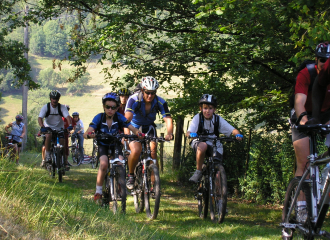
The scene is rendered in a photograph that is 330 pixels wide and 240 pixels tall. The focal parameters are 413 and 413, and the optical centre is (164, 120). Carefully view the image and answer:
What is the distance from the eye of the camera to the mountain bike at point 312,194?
3.82 m

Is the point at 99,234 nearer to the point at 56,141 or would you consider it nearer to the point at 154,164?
the point at 154,164

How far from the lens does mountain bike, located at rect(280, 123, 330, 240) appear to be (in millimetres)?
3820

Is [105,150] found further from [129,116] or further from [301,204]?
[301,204]

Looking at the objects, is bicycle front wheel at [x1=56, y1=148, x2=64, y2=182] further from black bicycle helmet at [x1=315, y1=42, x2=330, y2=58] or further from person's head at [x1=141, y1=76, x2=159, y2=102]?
black bicycle helmet at [x1=315, y1=42, x2=330, y2=58]

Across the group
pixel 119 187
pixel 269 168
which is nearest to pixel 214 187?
pixel 119 187

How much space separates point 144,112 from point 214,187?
187 centimetres

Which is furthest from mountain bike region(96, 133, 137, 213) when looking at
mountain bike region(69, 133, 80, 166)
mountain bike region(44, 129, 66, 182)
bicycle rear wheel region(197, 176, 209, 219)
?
mountain bike region(69, 133, 80, 166)

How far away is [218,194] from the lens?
6637 mm

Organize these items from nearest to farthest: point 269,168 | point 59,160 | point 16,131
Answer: point 269,168
point 59,160
point 16,131

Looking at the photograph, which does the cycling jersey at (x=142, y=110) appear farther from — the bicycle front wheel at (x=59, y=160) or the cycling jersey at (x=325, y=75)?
the bicycle front wheel at (x=59, y=160)

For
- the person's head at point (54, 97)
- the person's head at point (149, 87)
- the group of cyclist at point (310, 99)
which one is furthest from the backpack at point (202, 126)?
the person's head at point (54, 97)

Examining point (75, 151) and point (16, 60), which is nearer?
point (16, 60)

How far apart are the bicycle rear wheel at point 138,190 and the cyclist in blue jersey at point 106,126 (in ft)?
2.32

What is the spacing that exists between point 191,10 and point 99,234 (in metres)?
8.47
